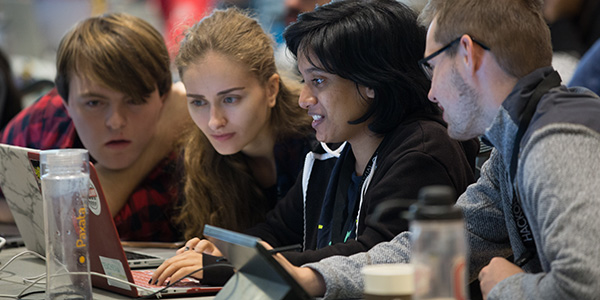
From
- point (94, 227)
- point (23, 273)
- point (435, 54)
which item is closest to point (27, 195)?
point (23, 273)

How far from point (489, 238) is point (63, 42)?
1510mm

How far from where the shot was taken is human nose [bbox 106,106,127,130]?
2.18 meters

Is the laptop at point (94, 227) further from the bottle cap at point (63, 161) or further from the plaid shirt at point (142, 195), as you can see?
the plaid shirt at point (142, 195)

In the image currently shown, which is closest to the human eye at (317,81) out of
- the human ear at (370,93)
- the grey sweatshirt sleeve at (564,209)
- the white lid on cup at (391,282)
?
the human ear at (370,93)

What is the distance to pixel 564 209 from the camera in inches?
38.2

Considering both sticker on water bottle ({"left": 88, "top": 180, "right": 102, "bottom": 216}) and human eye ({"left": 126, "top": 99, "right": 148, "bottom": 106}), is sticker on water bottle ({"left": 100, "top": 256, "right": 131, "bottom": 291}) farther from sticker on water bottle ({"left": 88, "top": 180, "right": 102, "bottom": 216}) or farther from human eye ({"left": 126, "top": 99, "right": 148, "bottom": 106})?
human eye ({"left": 126, "top": 99, "right": 148, "bottom": 106})

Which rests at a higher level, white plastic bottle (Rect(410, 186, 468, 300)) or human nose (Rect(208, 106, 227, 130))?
white plastic bottle (Rect(410, 186, 468, 300))

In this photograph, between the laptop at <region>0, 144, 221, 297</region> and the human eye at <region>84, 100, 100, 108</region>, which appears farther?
the human eye at <region>84, 100, 100, 108</region>

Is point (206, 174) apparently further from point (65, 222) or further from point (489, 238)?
point (489, 238)

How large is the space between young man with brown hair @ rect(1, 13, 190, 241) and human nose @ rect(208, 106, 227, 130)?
362mm

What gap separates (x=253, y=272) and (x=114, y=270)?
41 centimetres

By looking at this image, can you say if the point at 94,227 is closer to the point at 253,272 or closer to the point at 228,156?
the point at 253,272

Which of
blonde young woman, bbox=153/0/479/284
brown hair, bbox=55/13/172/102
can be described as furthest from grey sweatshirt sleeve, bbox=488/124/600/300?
brown hair, bbox=55/13/172/102

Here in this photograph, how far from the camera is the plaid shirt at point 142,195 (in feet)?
7.58
